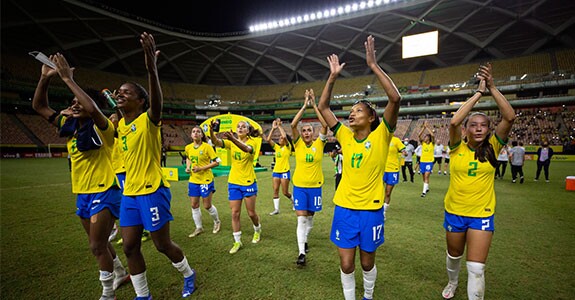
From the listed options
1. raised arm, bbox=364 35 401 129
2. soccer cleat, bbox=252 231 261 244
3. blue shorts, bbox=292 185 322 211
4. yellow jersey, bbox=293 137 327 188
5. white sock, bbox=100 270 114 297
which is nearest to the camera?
raised arm, bbox=364 35 401 129

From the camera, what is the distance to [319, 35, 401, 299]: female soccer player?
2625 mm

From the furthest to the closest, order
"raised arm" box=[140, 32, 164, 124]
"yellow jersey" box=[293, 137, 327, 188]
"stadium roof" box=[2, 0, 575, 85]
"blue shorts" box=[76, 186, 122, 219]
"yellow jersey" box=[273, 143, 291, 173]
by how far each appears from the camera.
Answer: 1. "stadium roof" box=[2, 0, 575, 85]
2. "yellow jersey" box=[273, 143, 291, 173]
3. "yellow jersey" box=[293, 137, 327, 188]
4. "blue shorts" box=[76, 186, 122, 219]
5. "raised arm" box=[140, 32, 164, 124]

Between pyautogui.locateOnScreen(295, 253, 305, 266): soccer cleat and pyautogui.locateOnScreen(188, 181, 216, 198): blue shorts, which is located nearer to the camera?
pyautogui.locateOnScreen(295, 253, 305, 266): soccer cleat

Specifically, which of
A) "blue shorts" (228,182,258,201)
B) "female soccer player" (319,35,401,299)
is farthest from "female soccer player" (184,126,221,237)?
"female soccer player" (319,35,401,299)

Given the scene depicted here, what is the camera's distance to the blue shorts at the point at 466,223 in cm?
283

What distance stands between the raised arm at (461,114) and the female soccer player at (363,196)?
0.98 meters

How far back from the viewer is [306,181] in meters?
4.73

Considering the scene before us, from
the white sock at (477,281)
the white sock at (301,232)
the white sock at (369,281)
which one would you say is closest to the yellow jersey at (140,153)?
the white sock at (301,232)

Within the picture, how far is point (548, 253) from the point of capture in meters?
4.50

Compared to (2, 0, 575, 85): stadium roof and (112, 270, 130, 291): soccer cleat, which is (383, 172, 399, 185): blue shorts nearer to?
(112, 270, 130, 291): soccer cleat

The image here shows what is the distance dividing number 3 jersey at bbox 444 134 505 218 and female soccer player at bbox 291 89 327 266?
6.47 feet

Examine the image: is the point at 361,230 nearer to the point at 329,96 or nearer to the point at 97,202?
the point at 329,96

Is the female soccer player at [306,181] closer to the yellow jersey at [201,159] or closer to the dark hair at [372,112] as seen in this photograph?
the dark hair at [372,112]

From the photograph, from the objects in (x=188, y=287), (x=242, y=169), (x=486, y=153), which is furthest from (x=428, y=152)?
(x=188, y=287)
